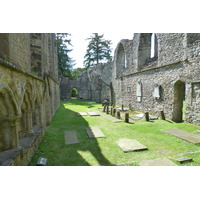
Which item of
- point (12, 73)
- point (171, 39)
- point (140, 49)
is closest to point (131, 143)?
point (12, 73)

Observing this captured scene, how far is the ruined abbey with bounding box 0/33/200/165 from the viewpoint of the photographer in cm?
362

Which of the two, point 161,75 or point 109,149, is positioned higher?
point 161,75

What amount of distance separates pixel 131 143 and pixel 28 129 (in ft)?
11.9

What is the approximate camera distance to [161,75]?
928cm

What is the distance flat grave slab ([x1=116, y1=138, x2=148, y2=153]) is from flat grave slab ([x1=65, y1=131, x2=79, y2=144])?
1658 mm

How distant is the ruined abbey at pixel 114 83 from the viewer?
362 centimetres

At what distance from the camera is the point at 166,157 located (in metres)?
4.16

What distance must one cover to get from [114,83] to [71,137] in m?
12.0

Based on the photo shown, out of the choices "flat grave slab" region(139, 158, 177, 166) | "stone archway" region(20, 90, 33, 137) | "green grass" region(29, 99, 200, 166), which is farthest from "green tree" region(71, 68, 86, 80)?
"flat grave slab" region(139, 158, 177, 166)

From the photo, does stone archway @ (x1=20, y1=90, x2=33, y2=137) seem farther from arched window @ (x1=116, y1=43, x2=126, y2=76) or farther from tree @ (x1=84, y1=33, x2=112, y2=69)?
tree @ (x1=84, y1=33, x2=112, y2=69)

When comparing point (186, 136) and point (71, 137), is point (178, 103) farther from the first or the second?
point (71, 137)

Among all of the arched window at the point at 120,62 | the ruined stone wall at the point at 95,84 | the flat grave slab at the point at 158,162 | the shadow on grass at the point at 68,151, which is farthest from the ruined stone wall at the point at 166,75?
the ruined stone wall at the point at 95,84

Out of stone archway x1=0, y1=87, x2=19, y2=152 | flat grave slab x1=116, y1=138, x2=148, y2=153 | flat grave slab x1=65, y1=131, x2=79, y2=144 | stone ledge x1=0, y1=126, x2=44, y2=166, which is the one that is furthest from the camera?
flat grave slab x1=65, y1=131, x2=79, y2=144

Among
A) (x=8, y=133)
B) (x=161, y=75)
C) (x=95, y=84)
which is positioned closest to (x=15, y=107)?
(x=8, y=133)
